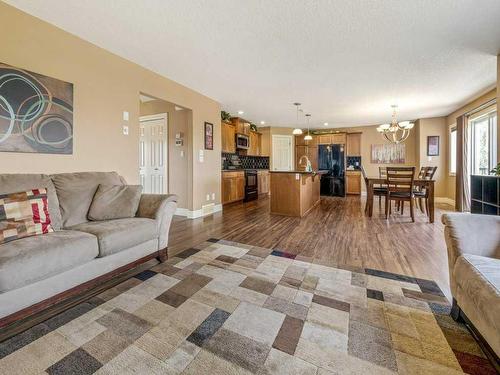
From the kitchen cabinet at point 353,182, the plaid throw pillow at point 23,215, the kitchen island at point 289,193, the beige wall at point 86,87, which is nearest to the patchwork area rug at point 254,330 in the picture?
the plaid throw pillow at point 23,215

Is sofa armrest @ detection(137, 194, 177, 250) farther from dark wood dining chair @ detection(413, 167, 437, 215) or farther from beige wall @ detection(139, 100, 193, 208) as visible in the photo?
dark wood dining chair @ detection(413, 167, 437, 215)

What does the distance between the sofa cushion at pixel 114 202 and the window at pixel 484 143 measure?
5.98 metres

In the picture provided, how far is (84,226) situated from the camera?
2059 mm

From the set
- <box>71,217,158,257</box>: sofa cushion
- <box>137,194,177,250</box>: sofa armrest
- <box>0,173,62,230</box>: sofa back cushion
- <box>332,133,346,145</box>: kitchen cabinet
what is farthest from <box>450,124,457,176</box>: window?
<box>0,173,62,230</box>: sofa back cushion

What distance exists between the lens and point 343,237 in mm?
3273

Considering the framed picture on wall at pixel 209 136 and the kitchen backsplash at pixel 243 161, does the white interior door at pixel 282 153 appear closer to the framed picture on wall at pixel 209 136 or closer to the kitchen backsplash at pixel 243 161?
the kitchen backsplash at pixel 243 161

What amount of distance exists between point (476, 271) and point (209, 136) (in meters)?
4.44

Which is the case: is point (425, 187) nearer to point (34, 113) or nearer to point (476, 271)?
point (476, 271)

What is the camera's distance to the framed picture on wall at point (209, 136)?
478 cm

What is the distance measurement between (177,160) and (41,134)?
245cm

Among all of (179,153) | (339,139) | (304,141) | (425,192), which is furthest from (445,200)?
(179,153)

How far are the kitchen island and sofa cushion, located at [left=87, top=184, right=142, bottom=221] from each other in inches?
115

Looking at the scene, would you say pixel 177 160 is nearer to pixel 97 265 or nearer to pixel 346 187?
pixel 97 265

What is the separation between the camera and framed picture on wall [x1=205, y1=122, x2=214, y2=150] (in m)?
4.78
